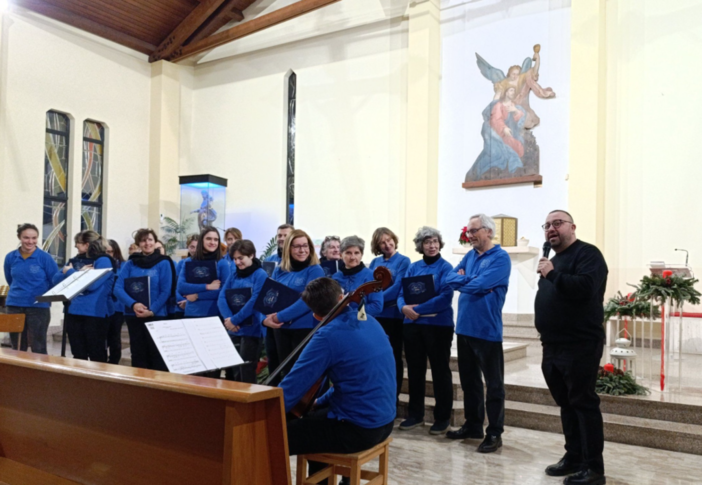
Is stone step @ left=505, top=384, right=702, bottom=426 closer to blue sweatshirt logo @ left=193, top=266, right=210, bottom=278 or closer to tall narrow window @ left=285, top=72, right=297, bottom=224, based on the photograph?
blue sweatshirt logo @ left=193, top=266, right=210, bottom=278

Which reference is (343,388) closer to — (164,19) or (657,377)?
(657,377)

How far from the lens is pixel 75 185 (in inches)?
427

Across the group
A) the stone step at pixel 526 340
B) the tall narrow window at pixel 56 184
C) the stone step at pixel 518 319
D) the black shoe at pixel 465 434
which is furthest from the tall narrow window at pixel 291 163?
the black shoe at pixel 465 434

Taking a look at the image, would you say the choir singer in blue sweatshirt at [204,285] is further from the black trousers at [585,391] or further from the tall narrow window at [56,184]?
the tall narrow window at [56,184]

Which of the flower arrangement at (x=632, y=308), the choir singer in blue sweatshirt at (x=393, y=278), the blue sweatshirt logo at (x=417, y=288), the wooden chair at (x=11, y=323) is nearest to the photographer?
the wooden chair at (x=11, y=323)

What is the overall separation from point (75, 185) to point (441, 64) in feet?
22.0

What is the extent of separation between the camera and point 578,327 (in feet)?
10.5

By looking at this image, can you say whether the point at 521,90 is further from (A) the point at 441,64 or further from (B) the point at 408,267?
(B) the point at 408,267

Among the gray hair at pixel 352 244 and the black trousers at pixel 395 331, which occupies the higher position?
Answer: the gray hair at pixel 352 244

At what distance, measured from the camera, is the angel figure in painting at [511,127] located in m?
8.95

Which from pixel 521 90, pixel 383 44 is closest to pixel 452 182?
pixel 521 90

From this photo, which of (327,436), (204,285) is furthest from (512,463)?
(204,285)

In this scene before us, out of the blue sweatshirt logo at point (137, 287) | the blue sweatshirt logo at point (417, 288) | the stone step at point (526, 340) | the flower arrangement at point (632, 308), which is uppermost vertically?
the blue sweatshirt logo at point (417, 288)

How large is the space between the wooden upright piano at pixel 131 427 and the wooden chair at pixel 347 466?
2.30 ft
